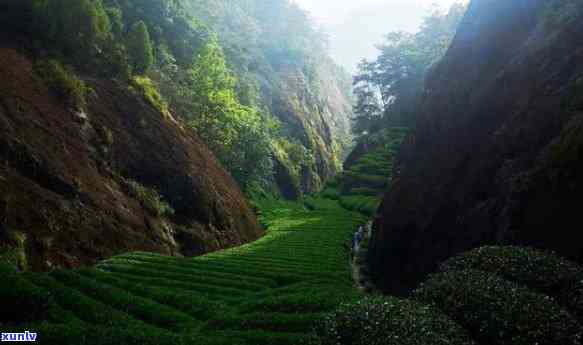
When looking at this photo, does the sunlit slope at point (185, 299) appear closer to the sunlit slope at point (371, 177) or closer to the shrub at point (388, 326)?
the shrub at point (388, 326)

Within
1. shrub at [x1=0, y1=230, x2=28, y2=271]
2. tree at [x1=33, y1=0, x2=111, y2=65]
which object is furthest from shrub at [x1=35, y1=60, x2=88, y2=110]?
shrub at [x1=0, y1=230, x2=28, y2=271]

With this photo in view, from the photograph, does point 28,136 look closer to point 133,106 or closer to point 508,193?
point 133,106

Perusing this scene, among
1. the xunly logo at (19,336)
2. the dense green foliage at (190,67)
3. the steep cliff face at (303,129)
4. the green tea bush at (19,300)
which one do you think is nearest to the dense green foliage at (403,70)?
the steep cliff face at (303,129)

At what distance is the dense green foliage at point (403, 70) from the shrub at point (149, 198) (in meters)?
54.0

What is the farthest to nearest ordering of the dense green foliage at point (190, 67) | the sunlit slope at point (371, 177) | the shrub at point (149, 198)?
1. the sunlit slope at point (371, 177)
2. the dense green foliage at point (190, 67)
3. the shrub at point (149, 198)

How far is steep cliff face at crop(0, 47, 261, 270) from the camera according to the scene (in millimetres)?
22500

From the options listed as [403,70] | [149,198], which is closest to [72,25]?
[149,198]

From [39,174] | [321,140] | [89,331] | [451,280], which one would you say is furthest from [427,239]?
[321,140]

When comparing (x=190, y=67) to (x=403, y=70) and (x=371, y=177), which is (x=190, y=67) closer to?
(x=371, y=177)

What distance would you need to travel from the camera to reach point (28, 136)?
24672 mm

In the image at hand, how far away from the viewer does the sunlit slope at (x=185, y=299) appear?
13650 mm

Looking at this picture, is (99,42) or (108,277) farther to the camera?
(99,42)

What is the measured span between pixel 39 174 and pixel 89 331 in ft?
47.8

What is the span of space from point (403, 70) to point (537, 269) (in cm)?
8656
